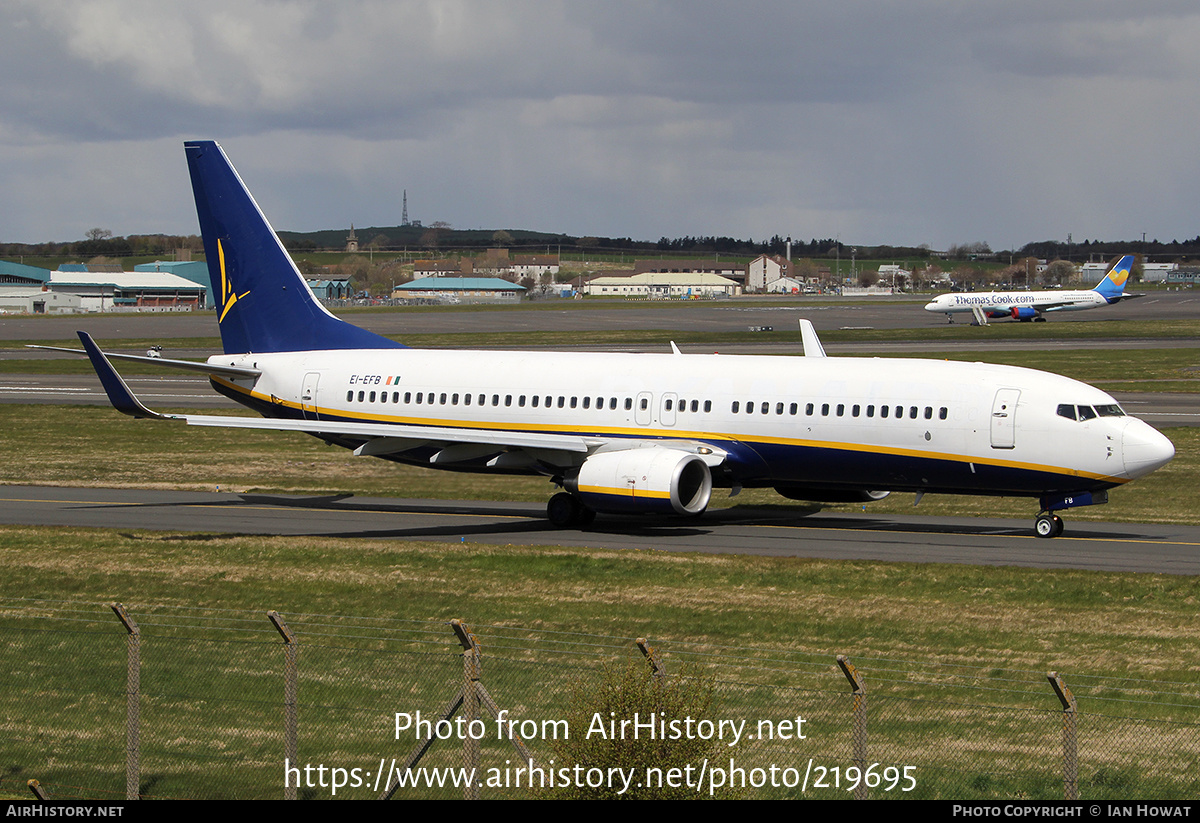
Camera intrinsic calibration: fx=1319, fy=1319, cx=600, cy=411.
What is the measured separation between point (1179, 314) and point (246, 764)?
14482cm

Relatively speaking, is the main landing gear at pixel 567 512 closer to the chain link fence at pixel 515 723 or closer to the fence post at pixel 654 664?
the chain link fence at pixel 515 723

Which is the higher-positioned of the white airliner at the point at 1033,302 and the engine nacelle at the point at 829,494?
the white airliner at the point at 1033,302

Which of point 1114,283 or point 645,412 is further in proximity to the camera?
point 1114,283

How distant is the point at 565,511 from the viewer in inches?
1361

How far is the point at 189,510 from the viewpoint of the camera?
122ft

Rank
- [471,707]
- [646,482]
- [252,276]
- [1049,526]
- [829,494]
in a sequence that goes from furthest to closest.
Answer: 1. [252,276]
2. [829,494]
3. [646,482]
4. [1049,526]
5. [471,707]

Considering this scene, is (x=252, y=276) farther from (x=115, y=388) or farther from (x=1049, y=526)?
(x=1049, y=526)

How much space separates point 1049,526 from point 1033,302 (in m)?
115

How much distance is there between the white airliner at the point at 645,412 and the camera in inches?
1219

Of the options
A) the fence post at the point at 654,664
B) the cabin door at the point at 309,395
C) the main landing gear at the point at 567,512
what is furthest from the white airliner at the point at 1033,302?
the fence post at the point at 654,664

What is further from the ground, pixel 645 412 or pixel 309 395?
pixel 645 412

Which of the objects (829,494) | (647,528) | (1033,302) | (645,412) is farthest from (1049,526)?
(1033,302)

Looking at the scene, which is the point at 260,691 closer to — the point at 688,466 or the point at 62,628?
the point at 62,628
